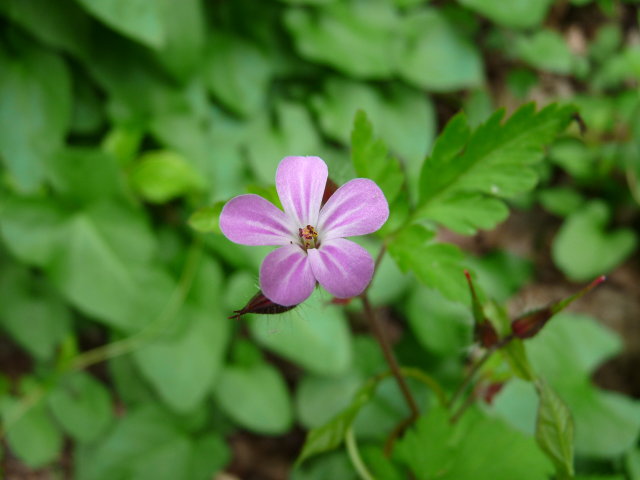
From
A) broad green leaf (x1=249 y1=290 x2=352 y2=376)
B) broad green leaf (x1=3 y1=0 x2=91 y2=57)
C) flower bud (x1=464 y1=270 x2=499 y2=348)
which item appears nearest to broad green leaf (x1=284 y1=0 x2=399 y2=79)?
broad green leaf (x1=3 y1=0 x2=91 y2=57)

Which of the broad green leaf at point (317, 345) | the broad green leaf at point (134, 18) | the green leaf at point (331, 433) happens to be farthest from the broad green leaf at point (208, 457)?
the broad green leaf at point (134, 18)

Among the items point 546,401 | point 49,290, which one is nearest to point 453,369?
point 546,401

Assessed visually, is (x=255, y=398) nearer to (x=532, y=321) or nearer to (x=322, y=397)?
(x=322, y=397)

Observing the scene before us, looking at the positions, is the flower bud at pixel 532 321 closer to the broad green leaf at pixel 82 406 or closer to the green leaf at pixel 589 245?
the green leaf at pixel 589 245

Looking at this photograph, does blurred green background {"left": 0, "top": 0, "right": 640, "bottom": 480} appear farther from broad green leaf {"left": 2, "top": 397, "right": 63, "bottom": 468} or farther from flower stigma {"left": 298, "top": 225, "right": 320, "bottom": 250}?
flower stigma {"left": 298, "top": 225, "right": 320, "bottom": 250}

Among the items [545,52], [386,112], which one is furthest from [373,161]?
[545,52]

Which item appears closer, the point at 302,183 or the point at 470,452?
the point at 302,183

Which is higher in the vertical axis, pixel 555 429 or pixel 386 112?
pixel 386 112
